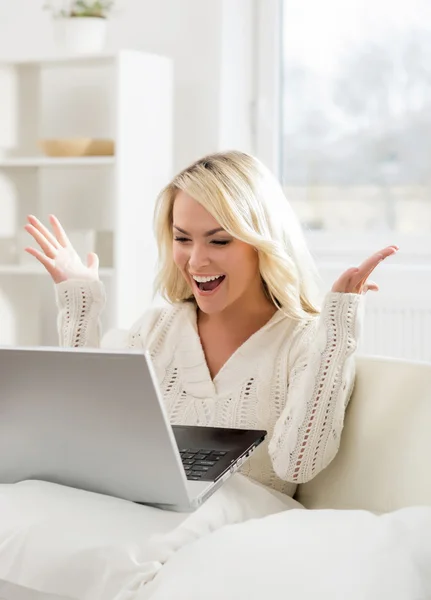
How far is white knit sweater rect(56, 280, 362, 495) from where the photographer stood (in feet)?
5.12

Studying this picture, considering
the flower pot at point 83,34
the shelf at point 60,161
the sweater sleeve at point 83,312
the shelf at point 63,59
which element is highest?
the flower pot at point 83,34

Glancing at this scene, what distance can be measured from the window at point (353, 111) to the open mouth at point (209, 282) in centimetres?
192

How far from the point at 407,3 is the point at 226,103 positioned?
28.4 inches

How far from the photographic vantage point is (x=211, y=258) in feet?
5.61

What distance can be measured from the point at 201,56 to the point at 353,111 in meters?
0.58

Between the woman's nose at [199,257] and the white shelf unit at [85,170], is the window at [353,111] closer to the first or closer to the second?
the white shelf unit at [85,170]

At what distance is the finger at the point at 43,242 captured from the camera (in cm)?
188

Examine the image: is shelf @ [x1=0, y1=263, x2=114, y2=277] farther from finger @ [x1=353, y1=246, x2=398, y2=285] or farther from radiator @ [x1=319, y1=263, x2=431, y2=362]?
finger @ [x1=353, y1=246, x2=398, y2=285]

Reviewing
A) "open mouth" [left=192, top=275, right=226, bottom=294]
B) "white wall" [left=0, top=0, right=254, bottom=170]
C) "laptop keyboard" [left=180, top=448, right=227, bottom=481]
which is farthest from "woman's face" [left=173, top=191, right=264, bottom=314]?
"white wall" [left=0, top=0, right=254, bottom=170]

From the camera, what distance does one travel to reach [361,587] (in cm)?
102

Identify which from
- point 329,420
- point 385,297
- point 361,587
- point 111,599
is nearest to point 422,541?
point 361,587

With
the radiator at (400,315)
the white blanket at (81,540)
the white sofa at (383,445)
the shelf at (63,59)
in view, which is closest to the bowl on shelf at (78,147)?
the shelf at (63,59)

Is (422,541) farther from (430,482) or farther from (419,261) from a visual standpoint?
(419,261)

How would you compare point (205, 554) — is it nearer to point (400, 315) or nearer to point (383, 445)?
point (383, 445)
